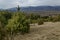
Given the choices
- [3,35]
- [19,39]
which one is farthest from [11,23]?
[3,35]

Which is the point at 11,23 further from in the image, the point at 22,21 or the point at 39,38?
the point at 39,38

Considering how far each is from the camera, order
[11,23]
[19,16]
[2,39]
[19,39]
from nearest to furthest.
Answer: [2,39] → [19,39] → [11,23] → [19,16]

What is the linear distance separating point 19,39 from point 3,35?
38.6 ft

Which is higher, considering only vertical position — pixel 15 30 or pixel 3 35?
pixel 3 35

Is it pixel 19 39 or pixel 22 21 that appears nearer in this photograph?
pixel 19 39

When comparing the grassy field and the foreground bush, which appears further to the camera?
the foreground bush

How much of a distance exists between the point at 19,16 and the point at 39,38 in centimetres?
1044

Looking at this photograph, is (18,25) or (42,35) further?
(18,25)

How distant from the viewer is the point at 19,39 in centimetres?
2467

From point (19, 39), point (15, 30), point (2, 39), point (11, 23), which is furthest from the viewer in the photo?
point (11, 23)

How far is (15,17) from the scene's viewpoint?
3484 centimetres

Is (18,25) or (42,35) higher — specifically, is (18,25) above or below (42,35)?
above

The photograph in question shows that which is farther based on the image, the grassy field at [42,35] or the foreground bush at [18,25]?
the foreground bush at [18,25]

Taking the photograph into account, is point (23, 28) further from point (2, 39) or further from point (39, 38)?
point (2, 39)
